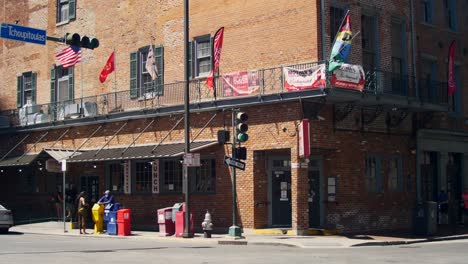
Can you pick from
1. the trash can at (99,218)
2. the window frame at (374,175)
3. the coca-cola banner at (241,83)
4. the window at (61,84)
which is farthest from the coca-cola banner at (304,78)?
the window at (61,84)

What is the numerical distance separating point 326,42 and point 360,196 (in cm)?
608

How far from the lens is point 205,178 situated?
92.1 feet

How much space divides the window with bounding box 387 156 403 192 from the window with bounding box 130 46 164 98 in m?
10.1

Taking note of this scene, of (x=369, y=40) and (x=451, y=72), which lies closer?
(x=369, y=40)

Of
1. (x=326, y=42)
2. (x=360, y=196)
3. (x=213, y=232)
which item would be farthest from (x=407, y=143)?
(x=213, y=232)

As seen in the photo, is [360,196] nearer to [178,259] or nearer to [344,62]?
[344,62]

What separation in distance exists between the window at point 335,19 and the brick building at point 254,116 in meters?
0.08

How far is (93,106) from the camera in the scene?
32.7m

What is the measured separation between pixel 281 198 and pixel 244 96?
4052 mm

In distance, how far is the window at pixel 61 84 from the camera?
35031 mm

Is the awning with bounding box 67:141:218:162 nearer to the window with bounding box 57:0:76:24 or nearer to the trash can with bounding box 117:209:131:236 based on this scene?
the trash can with bounding box 117:209:131:236

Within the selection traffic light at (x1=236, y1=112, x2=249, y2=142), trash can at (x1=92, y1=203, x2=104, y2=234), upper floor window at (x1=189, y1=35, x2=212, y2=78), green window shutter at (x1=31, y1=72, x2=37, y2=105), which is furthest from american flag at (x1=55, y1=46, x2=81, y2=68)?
traffic light at (x1=236, y1=112, x2=249, y2=142)

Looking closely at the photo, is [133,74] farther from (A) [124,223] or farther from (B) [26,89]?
(B) [26,89]

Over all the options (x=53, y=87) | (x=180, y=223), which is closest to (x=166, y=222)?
(x=180, y=223)
